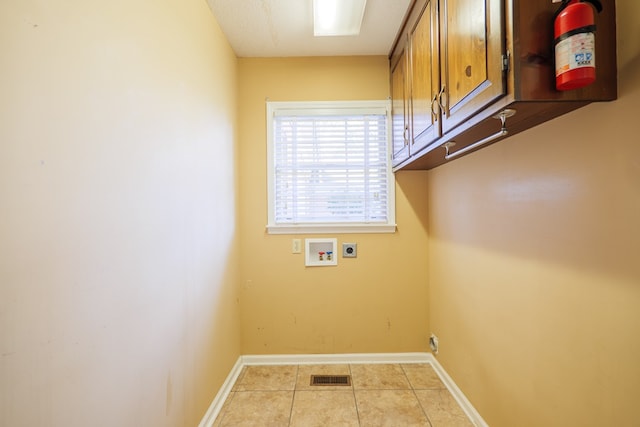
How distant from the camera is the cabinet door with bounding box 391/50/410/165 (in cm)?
204

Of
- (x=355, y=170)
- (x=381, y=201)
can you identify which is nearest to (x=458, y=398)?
(x=381, y=201)

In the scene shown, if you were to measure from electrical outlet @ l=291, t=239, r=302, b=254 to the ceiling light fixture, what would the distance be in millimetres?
1601

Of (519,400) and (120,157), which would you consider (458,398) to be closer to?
(519,400)

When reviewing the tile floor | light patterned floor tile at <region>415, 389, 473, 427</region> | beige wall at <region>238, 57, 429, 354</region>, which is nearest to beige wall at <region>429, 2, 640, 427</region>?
light patterned floor tile at <region>415, 389, 473, 427</region>

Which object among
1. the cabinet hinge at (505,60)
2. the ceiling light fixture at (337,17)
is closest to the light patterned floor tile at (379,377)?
the cabinet hinge at (505,60)

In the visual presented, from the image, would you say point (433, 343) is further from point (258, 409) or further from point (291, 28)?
point (291, 28)

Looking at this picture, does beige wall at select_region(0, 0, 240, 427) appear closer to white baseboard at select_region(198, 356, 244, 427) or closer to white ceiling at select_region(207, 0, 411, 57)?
white baseboard at select_region(198, 356, 244, 427)

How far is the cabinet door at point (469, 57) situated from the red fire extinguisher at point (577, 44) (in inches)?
5.8

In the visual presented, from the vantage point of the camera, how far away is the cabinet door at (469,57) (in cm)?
96

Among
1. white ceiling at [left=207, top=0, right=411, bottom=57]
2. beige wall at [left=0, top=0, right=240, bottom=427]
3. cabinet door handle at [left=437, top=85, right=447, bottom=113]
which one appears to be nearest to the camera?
beige wall at [left=0, top=0, right=240, bottom=427]

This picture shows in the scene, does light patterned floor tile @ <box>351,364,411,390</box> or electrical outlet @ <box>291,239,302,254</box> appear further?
electrical outlet @ <box>291,239,302,254</box>

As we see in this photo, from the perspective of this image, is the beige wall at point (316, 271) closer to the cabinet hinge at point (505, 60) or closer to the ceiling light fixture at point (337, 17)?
the ceiling light fixture at point (337, 17)

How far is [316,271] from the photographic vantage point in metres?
2.51

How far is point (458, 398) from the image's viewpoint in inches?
78.5
